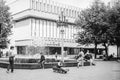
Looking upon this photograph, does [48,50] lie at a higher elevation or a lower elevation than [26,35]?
lower

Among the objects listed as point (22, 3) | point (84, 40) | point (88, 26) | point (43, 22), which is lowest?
point (84, 40)

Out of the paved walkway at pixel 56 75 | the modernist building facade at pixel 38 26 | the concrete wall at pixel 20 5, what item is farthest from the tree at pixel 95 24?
the concrete wall at pixel 20 5

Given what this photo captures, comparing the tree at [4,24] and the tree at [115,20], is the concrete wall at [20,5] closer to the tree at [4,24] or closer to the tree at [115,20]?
the tree at [4,24]

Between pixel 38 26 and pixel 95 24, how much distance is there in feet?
103

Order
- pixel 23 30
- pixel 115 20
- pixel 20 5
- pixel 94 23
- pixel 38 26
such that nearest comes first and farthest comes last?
pixel 115 20, pixel 94 23, pixel 38 26, pixel 23 30, pixel 20 5

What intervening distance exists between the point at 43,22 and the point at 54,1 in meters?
11.3

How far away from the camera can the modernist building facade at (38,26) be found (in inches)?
2598

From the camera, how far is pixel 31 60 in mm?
22703

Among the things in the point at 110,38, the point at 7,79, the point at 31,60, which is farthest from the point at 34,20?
the point at 7,79

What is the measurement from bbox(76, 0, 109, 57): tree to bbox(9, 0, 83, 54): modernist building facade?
21.6 meters

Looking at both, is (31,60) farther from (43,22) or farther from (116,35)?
(43,22)

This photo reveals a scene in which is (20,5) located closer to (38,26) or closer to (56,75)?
(38,26)

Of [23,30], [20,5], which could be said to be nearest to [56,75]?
[23,30]

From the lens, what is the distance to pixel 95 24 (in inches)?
1556
